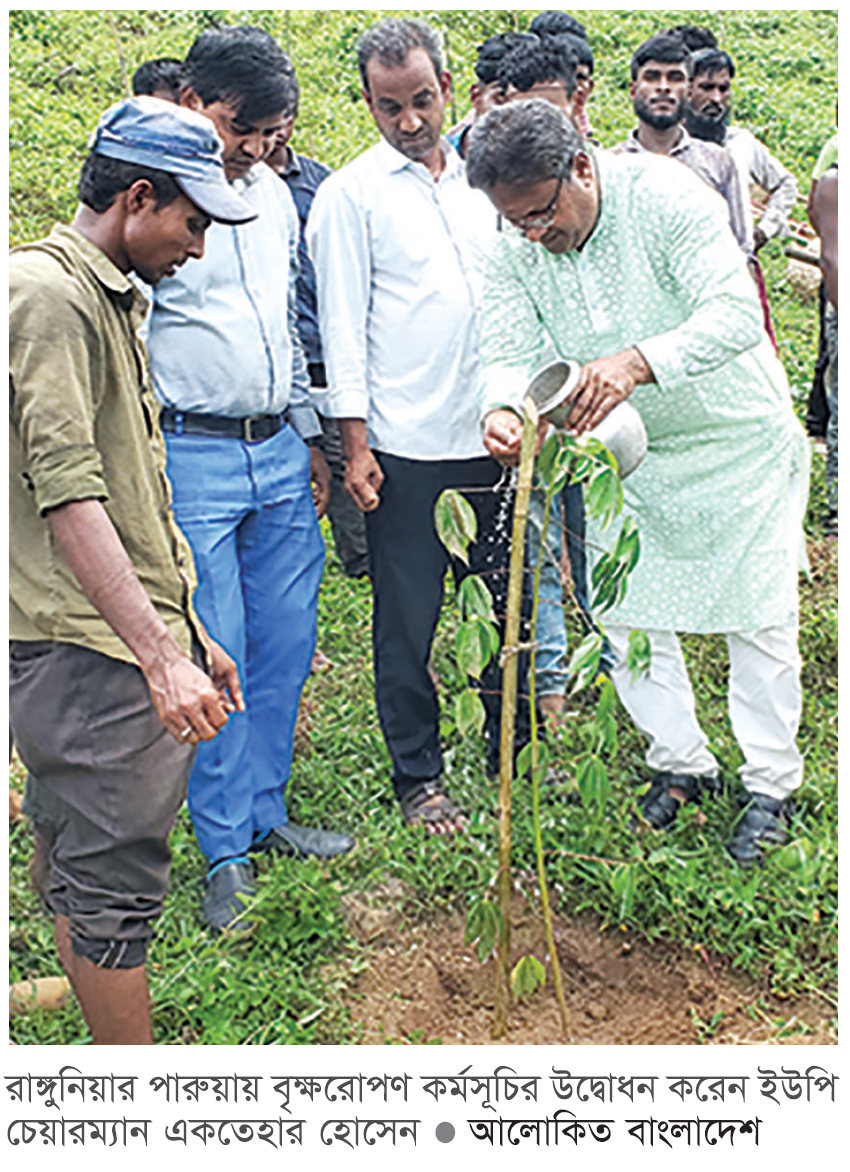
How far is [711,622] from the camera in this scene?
10.0ft

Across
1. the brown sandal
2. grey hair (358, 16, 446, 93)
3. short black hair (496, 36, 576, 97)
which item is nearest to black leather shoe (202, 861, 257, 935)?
the brown sandal

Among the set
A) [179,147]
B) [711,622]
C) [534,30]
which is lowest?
[711,622]

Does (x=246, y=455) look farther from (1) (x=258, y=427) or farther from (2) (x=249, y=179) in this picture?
(2) (x=249, y=179)

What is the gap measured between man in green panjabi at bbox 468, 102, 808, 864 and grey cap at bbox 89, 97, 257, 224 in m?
0.65

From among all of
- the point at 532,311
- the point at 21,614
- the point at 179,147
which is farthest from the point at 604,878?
the point at 179,147

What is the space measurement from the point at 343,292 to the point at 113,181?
1068 mm

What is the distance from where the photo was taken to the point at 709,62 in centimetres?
514

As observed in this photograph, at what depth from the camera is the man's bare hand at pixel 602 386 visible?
244 cm

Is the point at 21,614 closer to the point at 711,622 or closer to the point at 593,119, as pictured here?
the point at 711,622

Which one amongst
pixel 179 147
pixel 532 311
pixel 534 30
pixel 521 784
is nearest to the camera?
pixel 179 147

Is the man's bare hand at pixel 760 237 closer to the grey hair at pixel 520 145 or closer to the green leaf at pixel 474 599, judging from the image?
the grey hair at pixel 520 145

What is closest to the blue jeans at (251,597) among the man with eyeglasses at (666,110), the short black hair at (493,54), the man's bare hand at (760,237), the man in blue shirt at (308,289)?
the man in blue shirt at (308,289)

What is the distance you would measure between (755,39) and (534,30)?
18.8ft

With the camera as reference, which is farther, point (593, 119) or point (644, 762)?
point (593, 119)
